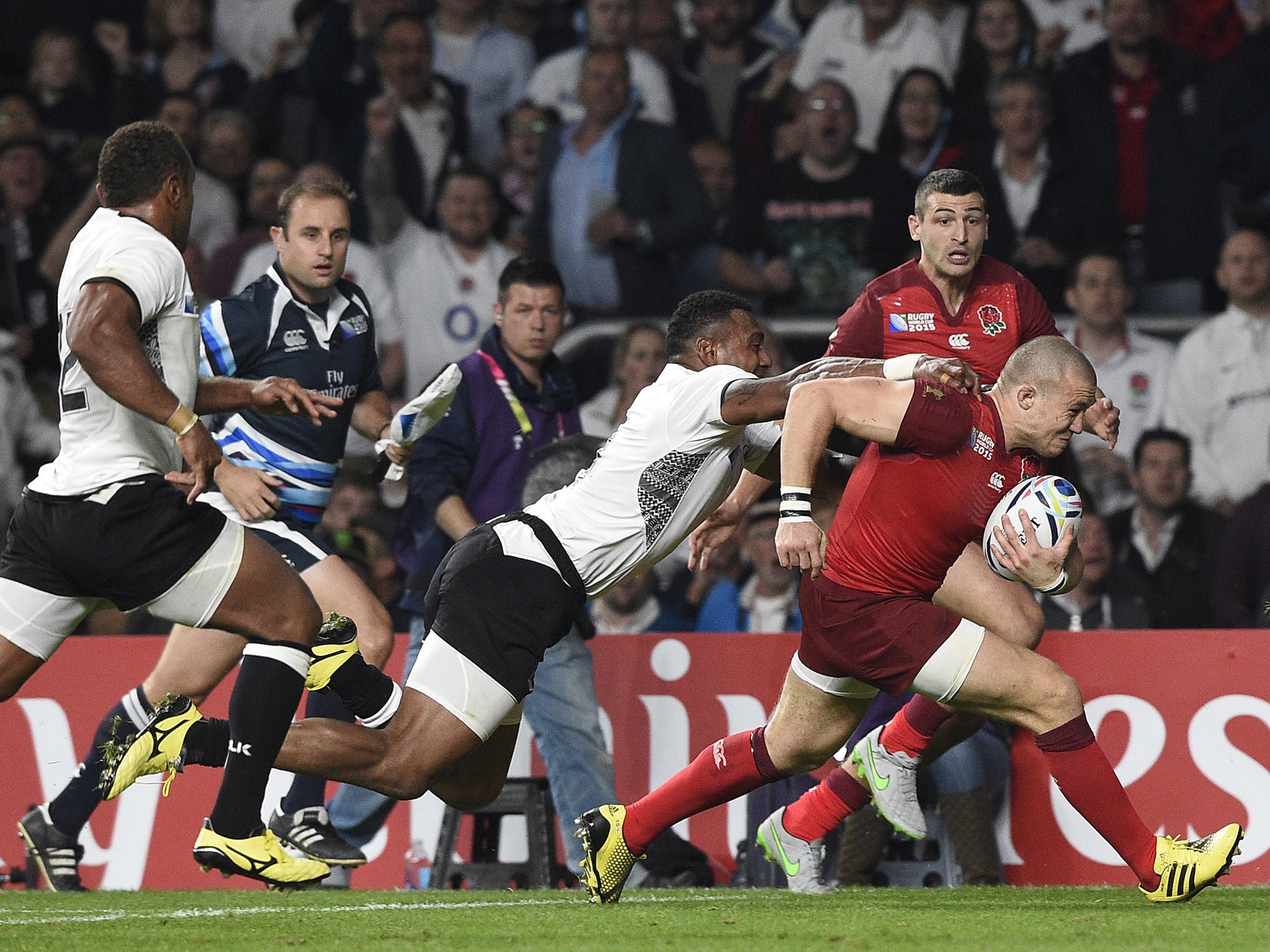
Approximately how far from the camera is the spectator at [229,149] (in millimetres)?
11359

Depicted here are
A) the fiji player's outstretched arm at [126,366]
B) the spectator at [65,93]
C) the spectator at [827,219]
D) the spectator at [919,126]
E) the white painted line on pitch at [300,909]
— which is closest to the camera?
the fiji player's outstretched arm at [126,366]

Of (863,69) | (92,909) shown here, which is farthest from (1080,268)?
(92,909)

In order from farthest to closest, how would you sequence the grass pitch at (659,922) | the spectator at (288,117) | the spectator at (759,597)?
the spectator at (288,117)
the spectator at (759,597)
the grass pitch at (659,922)

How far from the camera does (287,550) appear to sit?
6590mm

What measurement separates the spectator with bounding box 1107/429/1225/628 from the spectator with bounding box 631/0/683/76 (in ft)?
13.8

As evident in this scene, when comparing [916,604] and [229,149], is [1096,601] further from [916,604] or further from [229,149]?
[229,149]

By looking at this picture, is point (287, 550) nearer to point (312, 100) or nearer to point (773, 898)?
point (773, 898)

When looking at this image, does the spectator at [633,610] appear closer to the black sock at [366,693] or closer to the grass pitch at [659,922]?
the grass pitch at [659,922]

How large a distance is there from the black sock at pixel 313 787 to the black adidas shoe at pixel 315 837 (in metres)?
0.15

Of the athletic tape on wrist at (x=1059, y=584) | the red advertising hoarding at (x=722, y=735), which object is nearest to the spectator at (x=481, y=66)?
the red advertising hoarding at (x=722, y=735)

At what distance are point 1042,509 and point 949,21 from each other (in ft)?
21.4

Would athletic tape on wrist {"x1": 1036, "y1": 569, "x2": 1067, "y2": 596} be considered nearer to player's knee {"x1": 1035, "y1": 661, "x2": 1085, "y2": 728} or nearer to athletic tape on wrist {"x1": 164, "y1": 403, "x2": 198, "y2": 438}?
player's knee {"x1": 1035, "y1": 661, "x2": 1085, "y2": 728}

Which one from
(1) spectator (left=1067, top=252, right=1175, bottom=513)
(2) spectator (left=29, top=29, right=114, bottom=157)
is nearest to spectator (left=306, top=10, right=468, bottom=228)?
(2) spectator (left=29, top=29, right=114, bottom=157)

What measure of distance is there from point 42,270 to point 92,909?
594 cm
